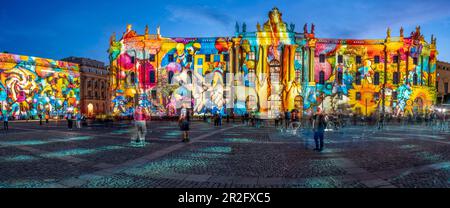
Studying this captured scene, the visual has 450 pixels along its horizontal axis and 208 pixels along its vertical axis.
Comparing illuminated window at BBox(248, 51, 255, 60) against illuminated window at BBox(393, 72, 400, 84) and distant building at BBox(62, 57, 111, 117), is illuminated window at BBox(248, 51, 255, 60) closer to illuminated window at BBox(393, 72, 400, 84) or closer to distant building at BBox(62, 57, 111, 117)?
illuminated window at BBox(393, 72, 400, 84)

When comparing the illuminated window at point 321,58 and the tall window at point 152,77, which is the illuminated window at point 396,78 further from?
the tall window at point 152,77

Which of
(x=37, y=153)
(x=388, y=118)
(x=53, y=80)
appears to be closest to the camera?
(x=37, y=153)

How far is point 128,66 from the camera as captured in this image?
43469mm

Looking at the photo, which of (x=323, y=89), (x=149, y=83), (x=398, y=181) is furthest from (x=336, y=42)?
(x=398, y=181)

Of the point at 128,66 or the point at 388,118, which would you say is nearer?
the point at 388,118

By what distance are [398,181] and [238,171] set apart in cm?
→ 358

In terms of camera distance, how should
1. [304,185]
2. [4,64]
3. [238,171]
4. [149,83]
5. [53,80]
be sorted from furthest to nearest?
[53,80] → [4,64] → [149,83] → [238,171] → [304,185]

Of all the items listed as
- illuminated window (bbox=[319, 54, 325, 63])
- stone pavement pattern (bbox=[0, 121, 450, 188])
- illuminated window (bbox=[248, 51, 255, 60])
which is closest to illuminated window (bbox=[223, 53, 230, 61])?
illuminated window (bbox=[248, 51, 255, 60])

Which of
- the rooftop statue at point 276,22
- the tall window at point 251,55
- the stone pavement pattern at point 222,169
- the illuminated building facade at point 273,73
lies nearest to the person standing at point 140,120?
the stone pavement pattern at point 222,169

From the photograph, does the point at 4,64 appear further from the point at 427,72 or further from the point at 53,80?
the point at 427,72

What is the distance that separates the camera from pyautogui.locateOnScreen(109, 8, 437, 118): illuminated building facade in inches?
1569

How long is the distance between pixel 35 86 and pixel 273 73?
49.5 metres

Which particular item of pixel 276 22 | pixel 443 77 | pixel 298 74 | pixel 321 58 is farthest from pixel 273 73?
pixel 443 77

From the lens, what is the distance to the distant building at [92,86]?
227 feet
